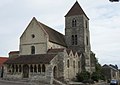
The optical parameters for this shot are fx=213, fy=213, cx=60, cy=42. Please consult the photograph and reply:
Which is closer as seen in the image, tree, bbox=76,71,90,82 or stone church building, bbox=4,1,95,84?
stone church building, bbox=4,1,95,84

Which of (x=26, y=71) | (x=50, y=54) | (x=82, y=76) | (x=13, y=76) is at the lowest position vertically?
(x=82, y=76)

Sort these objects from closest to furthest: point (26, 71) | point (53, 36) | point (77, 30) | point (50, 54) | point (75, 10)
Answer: point (50, 54) → point (26, 71) → point (53, 36) → point (77, 30) → point (75, 10)

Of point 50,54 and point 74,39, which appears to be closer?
point 50,54

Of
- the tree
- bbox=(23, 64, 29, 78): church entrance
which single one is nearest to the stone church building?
bbox=(23, 64, 29, 78): church entrance

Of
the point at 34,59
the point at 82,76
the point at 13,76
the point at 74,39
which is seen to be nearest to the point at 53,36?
the point at 74,39

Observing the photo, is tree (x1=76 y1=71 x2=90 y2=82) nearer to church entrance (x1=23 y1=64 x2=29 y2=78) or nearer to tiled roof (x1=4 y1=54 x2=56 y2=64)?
tiled roof (x1=4 y1=54 x2=56 y2=64)

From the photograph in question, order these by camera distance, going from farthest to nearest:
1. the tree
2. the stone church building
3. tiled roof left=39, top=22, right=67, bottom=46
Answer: tiled roof left=39, top=22, right=67, bottom=46, the tree, the stone church building

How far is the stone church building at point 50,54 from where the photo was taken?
3881cm

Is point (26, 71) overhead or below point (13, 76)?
overhead

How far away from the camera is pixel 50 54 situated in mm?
40406

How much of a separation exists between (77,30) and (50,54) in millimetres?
15527

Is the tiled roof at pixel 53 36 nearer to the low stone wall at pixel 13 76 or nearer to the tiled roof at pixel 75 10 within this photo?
the tiled roof at pixel 75 10

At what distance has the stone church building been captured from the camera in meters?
38.8

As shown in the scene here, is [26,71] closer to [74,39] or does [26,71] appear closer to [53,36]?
[53,36]
